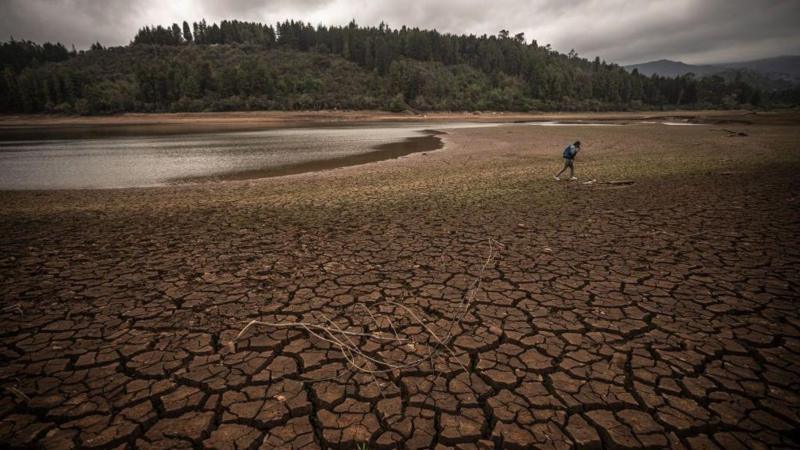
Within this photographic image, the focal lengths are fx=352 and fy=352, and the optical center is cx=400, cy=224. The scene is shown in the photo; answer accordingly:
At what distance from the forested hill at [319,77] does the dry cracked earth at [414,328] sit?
88.8 metres

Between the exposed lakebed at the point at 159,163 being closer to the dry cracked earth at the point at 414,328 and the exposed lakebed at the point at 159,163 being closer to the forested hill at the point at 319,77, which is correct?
the dry cracked earth at the point at 414,328

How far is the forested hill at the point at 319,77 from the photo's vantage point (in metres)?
92.8

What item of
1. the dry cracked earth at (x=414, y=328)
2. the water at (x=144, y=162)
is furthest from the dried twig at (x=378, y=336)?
the water at (x=144, y=162)

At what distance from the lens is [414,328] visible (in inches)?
183

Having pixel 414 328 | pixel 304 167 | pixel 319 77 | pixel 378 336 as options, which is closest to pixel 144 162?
pixel 304 167

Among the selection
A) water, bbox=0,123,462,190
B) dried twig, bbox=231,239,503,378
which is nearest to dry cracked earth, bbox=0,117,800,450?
dried twig, bbox=231,239,503,378

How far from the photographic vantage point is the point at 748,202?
10039 millimetres

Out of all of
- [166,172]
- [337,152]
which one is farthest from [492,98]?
[166,172]

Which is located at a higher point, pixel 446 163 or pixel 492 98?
pixel 492 98

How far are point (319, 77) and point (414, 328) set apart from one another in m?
130

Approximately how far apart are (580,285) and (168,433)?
568 cm

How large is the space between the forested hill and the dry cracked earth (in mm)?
88807

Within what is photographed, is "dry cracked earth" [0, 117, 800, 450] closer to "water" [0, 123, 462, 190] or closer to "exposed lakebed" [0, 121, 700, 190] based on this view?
"exposed lakebed" [0, 121, 700, 190]

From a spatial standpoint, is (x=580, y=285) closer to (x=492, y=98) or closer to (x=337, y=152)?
(x=337, y=152)
